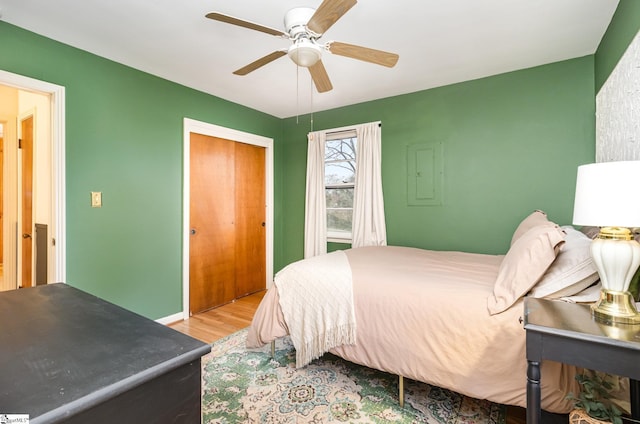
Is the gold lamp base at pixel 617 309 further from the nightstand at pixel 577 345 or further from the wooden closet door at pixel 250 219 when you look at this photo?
the wooden closet door at pixel 250 219

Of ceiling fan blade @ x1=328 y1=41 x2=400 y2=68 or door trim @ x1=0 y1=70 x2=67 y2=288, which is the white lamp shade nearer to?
ceiling fan blade @ x1=328 y1=41 x2=400 y2=68

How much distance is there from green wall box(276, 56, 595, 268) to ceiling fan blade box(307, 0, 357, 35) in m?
2.06

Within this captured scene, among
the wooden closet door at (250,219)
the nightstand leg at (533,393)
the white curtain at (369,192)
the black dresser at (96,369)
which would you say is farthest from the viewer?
the wooden closet door at (250,219)

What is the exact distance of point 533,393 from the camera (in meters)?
1.15

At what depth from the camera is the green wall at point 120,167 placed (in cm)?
241

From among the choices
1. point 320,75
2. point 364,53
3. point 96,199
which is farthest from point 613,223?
point 96,199

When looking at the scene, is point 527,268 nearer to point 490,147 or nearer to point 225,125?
point 490,147

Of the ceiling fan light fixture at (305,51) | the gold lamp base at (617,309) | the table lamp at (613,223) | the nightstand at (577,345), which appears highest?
the ceiling fan light fixture at (305,51)

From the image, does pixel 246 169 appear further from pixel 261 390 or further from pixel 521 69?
pixel 521 69

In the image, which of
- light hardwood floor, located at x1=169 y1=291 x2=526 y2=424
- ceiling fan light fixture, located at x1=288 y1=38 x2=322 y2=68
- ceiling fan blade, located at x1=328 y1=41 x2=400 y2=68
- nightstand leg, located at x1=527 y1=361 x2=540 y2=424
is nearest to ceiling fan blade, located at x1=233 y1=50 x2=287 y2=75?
ceiling fan light fixture, located at x1=288 y1=38 x2=322 y2=68

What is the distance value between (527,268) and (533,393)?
1.98 feet

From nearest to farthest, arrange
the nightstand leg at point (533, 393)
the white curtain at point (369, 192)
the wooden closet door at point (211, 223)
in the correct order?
the nightstand leg at point (533, 393) → the wooden closet door at point (211, 223) → the white curtain at point (369, 192)

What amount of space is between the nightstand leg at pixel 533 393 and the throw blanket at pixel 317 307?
0.97 meters

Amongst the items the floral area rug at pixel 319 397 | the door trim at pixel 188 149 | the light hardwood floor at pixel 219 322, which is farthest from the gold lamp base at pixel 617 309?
the door trim at pixel 188 149
